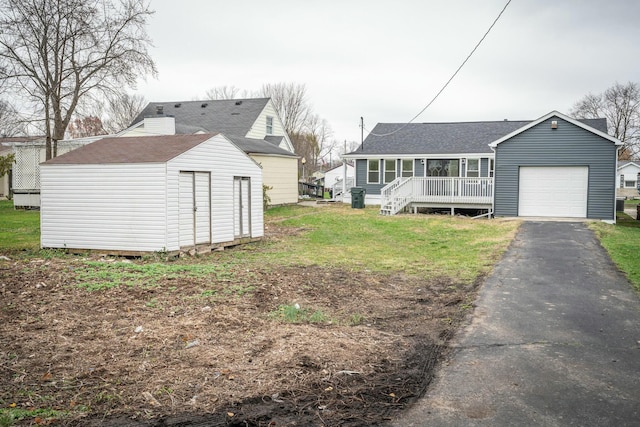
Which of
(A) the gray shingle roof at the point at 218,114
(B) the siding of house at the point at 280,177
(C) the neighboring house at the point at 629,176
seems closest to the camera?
(B) the siding of house at the point at 280,177

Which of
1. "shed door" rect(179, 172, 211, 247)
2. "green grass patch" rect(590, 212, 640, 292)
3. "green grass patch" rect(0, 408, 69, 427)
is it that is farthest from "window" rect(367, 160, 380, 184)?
"green grass patch" rect(0, 408, 69, 427)

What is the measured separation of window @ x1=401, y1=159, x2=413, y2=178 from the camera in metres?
28.5

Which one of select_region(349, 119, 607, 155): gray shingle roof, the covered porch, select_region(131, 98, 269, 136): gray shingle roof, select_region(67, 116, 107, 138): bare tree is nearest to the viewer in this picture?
the covered porch

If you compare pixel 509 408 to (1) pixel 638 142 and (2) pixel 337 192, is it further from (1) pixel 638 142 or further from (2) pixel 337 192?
(1) pixel 638 142

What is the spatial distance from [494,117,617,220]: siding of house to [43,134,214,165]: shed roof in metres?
13.6

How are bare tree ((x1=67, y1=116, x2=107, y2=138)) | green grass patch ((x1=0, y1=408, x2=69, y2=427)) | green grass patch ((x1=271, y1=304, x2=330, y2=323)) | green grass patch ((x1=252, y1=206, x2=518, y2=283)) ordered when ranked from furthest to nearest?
bare tree ((x1=67, y1=116, x2=107, y2=138))
green grass patch ((x1=252, y1=206, x2=518, y2=283))
green grass patch ((x1=271, y1=304, x2=330, y2=323))
green grass patch ((x1=0, y1=408, x2=69, y2=427))

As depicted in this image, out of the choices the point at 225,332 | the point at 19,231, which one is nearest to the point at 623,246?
the point at 225,332

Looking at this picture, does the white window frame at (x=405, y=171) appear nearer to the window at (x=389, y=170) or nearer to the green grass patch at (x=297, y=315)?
the window at (x=389, y=170)

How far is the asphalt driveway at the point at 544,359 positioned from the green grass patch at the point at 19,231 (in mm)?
11557

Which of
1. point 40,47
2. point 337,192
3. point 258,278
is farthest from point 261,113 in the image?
point 258,278

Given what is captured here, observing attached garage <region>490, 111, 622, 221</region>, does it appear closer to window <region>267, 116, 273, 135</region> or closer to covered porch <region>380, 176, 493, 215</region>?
covered porch <region>380, 176, 493, 215</region>

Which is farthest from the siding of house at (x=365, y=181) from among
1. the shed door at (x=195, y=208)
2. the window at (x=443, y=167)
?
the shed door at (x=195, y=208)

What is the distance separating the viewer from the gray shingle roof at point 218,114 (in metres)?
31.6

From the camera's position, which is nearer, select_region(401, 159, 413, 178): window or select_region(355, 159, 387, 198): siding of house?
select_region(401, 159, 413, 178): window
